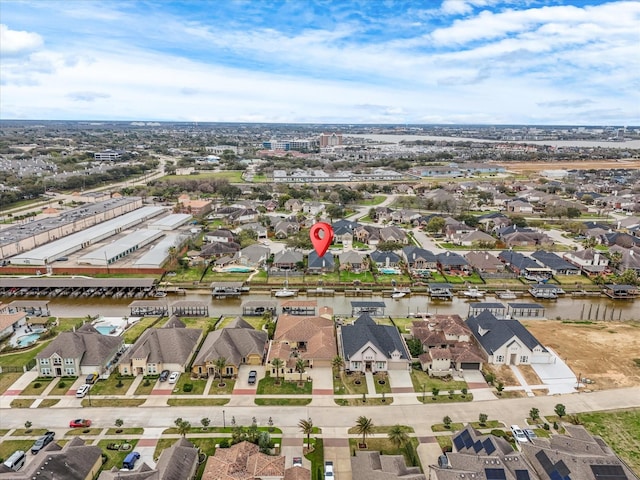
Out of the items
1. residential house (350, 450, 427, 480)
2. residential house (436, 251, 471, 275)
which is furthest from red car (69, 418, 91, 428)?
residential house (436, 251, 471, 275)

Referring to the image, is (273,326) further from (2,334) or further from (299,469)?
(2,334)

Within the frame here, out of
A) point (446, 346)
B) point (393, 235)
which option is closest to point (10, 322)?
point (446, 346)

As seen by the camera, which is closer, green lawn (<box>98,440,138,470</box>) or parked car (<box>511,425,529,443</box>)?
green lawn (<box>98,440,138,470</box>)

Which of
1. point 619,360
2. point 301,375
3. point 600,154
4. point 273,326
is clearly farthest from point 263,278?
point 600,154

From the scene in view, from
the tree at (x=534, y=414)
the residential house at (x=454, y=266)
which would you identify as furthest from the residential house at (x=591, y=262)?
the tree at (x=534, y=414)

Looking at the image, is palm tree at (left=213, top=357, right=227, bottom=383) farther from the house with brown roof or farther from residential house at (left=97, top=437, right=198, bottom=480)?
the house with brown roof

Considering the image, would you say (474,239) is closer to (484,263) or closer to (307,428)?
(484,263)
